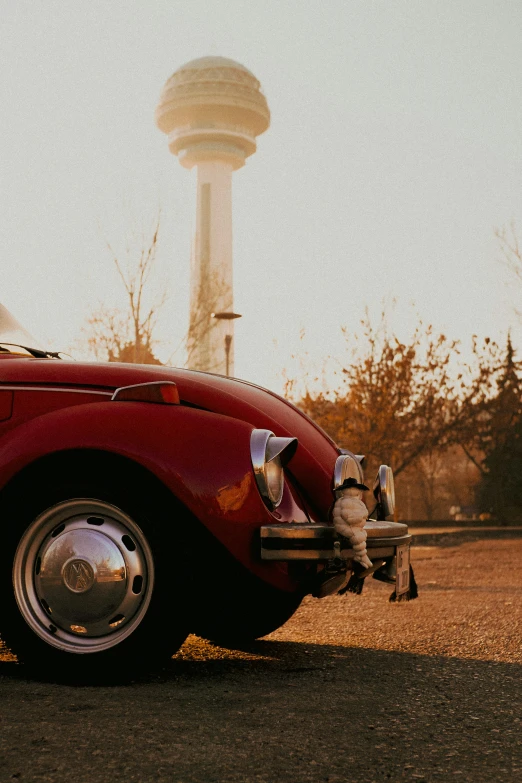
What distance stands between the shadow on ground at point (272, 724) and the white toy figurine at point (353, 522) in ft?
1.51

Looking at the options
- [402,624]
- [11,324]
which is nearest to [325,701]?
[402,624]

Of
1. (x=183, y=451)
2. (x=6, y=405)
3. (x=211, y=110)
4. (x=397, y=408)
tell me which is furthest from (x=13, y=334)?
(x=211, y=110)

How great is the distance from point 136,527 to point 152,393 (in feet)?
1.69

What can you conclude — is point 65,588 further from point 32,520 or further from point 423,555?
point 423,555

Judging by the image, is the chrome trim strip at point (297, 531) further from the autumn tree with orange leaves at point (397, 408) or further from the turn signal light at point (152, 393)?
the autumn tree with orange leaves at point (397, 408)

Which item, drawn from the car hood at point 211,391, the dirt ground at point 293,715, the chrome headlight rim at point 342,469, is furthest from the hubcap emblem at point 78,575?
the chrome headlight rim at point 342,469

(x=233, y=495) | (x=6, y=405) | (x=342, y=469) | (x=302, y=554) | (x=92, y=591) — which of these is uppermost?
(x=6, y=405)

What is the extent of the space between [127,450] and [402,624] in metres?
2.38

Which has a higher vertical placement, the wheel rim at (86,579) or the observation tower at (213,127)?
the observation tower at (213,127)

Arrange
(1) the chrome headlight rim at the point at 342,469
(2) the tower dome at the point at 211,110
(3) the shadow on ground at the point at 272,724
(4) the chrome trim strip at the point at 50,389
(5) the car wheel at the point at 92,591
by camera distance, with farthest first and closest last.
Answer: (2) the tower dome at the point at 211,110 → (1) the chrome headlight rim at the point at 342,469 → (4) the chrome trim strip at the point at 50,389 → (5) the car wheel at the point at 92,591 → (3) the shadow on ground at the point at 272,724

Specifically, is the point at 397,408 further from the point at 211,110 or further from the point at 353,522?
the point at 211,110

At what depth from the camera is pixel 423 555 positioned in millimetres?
13930

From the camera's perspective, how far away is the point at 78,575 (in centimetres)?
335

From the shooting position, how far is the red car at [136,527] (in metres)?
3.35
